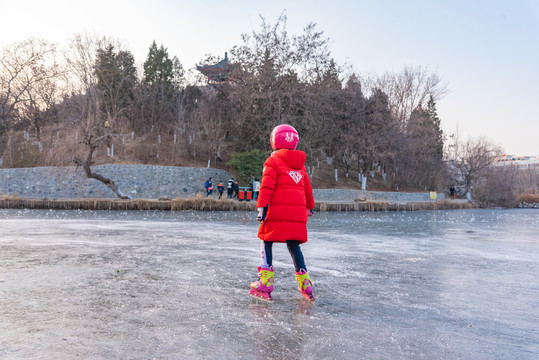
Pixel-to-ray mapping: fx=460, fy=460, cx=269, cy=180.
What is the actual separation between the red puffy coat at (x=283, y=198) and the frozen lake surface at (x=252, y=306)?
663 mm

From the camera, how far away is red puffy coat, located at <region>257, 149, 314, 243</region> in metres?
4.38

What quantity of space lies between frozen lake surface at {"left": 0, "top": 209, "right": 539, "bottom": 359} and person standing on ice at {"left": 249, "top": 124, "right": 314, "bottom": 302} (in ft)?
0.68

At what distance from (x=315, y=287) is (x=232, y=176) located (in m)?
29.6

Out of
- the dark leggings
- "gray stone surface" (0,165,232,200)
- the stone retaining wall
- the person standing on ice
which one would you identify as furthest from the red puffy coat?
"gray stone surface" (0,165,232,200)

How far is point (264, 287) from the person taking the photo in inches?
175

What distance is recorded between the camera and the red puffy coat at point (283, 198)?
173 inches

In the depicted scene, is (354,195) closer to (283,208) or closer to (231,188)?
(231,188)

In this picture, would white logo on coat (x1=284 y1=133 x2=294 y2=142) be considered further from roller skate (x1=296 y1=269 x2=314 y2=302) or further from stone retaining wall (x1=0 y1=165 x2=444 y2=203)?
stone retaining wall (x1=0 y1=165 x2=444 y2=203)

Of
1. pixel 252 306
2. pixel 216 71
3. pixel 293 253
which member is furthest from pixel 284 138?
pixel 216 71

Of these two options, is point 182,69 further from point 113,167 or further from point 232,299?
point 232,299

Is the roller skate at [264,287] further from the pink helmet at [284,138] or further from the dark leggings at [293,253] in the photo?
the pink helmet at [284,138]

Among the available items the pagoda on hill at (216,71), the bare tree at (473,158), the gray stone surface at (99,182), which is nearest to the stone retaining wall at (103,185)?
the gray stone surface at (99,182)

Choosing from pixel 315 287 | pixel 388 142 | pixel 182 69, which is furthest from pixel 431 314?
pixel 182 69

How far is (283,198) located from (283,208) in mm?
97
